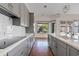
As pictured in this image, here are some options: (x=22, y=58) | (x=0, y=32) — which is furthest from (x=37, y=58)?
(x=0, y=32)

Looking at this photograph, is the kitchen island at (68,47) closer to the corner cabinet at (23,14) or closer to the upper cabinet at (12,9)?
the upper cabinet at (12,9)

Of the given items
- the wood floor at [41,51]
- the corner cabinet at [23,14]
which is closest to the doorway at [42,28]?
the wood floor at [41,51]

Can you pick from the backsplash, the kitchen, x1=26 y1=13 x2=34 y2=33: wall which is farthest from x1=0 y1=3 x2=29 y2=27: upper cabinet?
x1=26 y1=13 x2=34 y2=33: wall

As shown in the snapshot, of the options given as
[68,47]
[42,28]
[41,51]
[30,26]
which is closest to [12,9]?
[68,47]

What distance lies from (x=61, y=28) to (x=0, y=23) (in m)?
8.79

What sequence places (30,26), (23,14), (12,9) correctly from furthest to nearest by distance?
(30,26), (23,14), (12,9)

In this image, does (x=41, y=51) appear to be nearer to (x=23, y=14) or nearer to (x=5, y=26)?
(x=23, y=14)

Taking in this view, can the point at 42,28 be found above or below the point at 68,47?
above

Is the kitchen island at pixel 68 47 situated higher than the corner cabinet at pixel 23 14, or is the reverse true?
the corner cabinet at pixel 23 14

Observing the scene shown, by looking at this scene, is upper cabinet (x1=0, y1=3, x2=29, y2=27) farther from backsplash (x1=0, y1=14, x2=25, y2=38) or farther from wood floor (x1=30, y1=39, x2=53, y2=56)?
wood floor (x1=30, y1=39, x2=53, y2=56)

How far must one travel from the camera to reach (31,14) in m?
9.09

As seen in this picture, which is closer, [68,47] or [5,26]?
[68,47]

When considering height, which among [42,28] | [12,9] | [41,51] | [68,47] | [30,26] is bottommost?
[41,51]

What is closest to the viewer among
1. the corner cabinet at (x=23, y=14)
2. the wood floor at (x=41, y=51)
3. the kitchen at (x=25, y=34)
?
the kitchen at (x=25, y=34)
